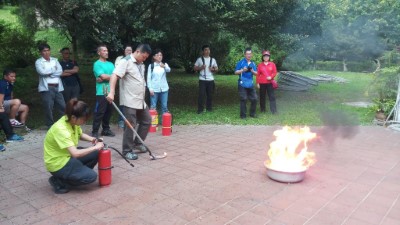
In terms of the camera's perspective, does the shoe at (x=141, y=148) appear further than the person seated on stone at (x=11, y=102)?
No

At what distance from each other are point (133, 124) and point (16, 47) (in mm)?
13994

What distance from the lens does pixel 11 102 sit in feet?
22.9

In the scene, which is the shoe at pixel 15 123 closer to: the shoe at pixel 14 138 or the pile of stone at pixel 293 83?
the shoe at pixel 14 138

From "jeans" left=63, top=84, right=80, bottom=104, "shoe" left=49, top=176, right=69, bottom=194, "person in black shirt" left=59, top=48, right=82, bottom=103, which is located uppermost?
"person in black shirt" left=59, top=48, right=82, bottom=103

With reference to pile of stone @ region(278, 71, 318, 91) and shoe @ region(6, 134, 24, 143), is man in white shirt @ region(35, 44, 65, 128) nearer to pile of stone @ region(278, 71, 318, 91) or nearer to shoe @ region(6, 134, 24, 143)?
shoe @ region(6, 134, 24, 143)

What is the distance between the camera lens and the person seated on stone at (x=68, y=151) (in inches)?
152

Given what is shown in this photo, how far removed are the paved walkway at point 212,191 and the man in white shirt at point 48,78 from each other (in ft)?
4.20

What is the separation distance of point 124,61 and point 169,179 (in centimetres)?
197

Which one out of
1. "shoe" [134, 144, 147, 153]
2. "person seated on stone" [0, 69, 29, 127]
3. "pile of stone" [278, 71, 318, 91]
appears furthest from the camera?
"pile of stone" [278, 71, 318, 91]

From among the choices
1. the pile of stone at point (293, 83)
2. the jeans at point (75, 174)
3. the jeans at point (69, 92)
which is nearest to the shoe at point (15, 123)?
the jeans at point (69, 92)

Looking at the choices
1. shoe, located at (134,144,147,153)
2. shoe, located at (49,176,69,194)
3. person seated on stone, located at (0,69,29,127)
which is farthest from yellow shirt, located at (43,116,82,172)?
person seated on stone, located at (0,69,29,127)

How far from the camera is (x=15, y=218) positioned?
3473mm

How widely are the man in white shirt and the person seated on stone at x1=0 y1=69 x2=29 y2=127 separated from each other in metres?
0.51

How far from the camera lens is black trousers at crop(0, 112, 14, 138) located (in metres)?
6.35
